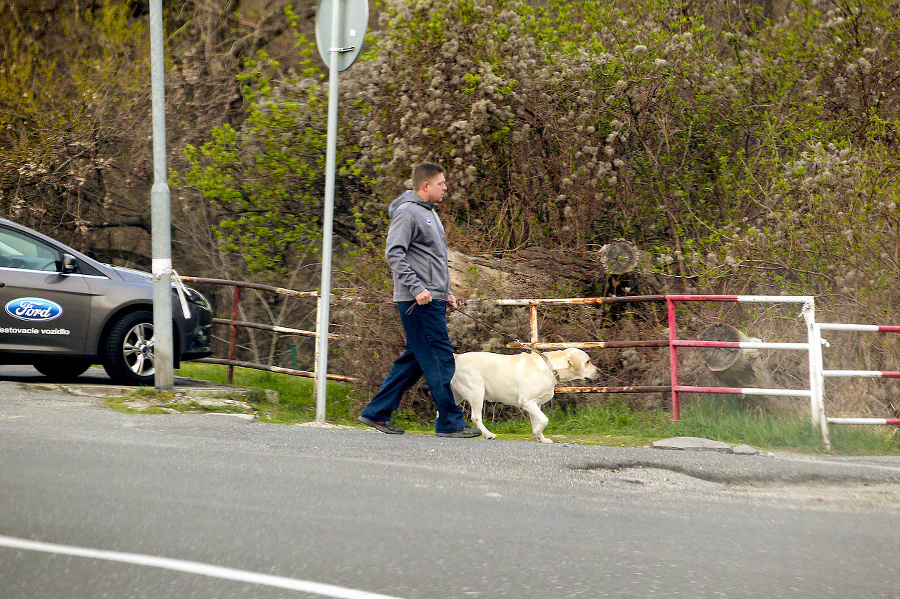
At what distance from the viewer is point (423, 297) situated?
7.70 m

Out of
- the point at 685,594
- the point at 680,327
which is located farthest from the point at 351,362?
the point at 685,594

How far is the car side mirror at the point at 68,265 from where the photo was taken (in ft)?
34.1

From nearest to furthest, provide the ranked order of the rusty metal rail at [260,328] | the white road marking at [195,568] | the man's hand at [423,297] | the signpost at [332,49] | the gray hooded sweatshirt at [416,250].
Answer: the white road marking at [195,568], the man's hand at [423,297], the gray hooded sweatshirt at [416,250], the signpost at [332,49], the rusty metal rail at [260,328]

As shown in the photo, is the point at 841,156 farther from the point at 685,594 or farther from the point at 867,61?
the point at 685,594

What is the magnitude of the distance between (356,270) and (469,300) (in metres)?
1.80

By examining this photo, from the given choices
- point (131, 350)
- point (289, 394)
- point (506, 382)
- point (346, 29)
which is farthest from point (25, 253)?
point (506, 382)

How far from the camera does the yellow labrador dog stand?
8539 mm

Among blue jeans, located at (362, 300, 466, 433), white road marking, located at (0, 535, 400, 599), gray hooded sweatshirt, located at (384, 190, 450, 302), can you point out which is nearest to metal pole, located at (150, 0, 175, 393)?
blue jeans, located at (362, 300, 466, 433)

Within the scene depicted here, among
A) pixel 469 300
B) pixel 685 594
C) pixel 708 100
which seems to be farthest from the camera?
pixel 708 100

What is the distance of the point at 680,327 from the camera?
11.2 meters

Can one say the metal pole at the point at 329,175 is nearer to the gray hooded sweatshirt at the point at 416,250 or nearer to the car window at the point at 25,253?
A: the gray hooded sweatshirt at the point at 416,250

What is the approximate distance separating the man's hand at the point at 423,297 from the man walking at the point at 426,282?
0.09 m

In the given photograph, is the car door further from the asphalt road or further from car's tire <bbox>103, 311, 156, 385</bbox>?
the asphalt road

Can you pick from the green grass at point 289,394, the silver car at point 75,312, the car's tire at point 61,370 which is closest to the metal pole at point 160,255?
the silver car at point 75,312
